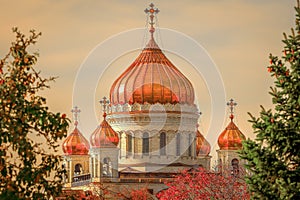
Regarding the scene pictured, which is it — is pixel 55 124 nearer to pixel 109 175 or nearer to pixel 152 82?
pixel 109 175

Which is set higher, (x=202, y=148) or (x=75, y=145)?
(x=75, y=145)

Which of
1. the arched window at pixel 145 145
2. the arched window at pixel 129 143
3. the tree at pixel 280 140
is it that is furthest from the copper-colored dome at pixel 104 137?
the tree at pixel 280 140

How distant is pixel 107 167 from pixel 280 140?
43060 mm

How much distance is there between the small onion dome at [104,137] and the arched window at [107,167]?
0.90 metres

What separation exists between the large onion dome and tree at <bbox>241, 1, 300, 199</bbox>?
1992 inches

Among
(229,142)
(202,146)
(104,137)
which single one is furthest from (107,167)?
(202,146)

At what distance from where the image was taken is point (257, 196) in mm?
19219

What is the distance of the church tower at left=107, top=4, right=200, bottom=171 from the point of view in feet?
213

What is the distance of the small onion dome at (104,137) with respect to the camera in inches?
2429

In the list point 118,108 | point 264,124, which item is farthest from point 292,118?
point 118,108

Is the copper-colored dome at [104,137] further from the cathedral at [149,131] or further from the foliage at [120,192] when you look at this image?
the foliage at [120,192]

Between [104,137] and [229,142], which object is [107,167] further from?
[229,142]

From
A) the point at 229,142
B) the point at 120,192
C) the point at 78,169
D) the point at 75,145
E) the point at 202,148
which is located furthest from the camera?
the point at 202,148

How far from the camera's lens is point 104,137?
6172 cm
